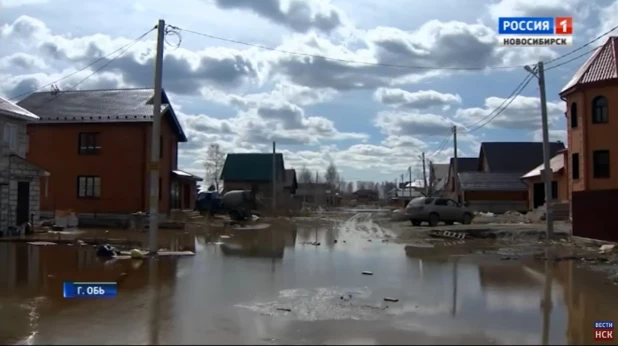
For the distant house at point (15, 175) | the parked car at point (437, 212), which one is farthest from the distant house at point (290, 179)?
the distant house at point (15, 175)

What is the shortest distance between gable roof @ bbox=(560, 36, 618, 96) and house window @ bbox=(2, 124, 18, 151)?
2523cm

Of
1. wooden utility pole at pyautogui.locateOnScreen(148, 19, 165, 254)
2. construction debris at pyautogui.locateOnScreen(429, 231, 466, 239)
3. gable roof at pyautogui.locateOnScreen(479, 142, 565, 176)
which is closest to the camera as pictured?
wooden utility pole at pyautogui.locateOnScreen(148, 19, 165, 254)

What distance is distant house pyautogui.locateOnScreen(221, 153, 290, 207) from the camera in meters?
73.4

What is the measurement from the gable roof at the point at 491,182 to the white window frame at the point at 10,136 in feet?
132

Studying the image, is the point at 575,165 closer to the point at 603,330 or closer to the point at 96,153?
the point at 603,330

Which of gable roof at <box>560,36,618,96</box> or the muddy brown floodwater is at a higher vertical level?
gable roof at <box>560,36,618,96</box>

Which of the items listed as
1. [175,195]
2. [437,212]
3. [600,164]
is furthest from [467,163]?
[600,164]

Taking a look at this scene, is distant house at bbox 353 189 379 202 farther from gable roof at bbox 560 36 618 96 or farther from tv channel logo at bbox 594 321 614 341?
tv channel logo at bbox 594 321 614 341

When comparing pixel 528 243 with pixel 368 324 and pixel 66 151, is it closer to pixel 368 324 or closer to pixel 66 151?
pixel 368 324

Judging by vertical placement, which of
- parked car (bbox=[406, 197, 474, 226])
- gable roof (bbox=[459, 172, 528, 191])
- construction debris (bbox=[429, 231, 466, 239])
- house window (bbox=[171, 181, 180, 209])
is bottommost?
construction debris (bbox=[429, 231, 466, 239])

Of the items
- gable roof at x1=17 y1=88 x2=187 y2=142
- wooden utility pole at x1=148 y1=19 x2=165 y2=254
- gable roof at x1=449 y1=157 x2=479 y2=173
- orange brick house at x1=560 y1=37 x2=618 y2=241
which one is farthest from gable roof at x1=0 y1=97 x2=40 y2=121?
gable roof at x1=449 y1=157 x2=479 y2=173

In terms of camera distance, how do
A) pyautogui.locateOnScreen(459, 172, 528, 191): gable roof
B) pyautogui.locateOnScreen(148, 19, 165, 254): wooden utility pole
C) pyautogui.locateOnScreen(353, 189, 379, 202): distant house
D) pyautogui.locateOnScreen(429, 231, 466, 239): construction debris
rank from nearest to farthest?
pyautogui.locateOnScreen(148, 19, 165, 254): wooden utility pole
pyautogui.locateOnScreen(429, 231, 466, 239): construction debris
pyautogui.locateOnScreen(459, 172, 528, 191): gable roof
pyautogui.locateOnScreen(353, 189, 379, 202): distant house

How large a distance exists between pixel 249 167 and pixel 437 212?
43.6 metres

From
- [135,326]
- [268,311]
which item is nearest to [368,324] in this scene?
[268,311]
